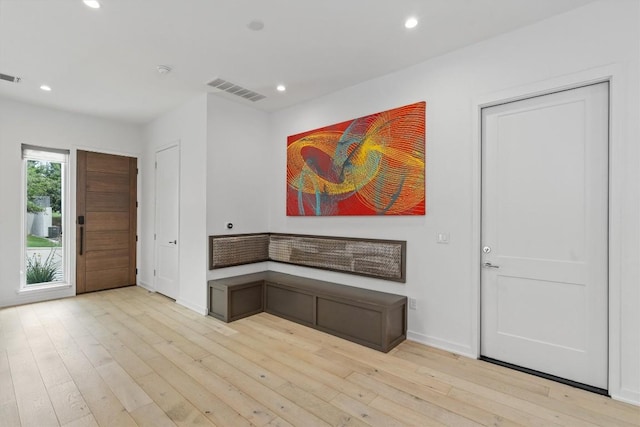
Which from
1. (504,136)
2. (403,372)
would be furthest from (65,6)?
(403,372)

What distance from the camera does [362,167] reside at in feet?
12.0

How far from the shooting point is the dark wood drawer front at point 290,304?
146 inches

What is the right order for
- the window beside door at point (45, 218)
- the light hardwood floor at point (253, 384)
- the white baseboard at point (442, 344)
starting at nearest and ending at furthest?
the light hardwood floor at point (253, 384)
the white baseboard at point (442, 344)
the window beside door at point (45, 218)

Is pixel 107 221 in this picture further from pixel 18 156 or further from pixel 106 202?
pixel 18 156

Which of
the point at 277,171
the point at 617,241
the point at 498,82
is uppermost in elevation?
the point at 498,82

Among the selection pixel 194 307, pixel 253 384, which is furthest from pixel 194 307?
pixel 253 384

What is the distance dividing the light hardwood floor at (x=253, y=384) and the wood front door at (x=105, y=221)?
164cm

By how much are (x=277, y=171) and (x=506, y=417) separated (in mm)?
3848

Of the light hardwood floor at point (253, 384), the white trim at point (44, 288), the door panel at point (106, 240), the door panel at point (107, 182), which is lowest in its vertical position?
the light hardwood floor at point (253, 384)

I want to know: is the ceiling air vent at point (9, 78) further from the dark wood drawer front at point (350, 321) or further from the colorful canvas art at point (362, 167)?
the dark wood drawer front at point (350, 321)

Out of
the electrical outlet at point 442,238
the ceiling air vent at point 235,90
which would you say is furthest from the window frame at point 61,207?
the electrical outlet at point 442,238

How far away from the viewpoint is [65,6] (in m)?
2.38

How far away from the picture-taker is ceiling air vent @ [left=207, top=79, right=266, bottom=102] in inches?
150

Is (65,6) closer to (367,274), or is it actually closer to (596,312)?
(367,274)
